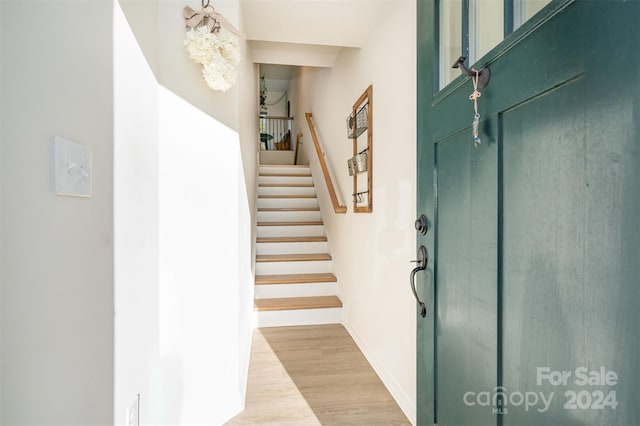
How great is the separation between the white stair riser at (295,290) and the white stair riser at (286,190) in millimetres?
1702

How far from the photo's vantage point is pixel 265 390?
2088mm

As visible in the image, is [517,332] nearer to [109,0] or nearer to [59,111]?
[59,111]

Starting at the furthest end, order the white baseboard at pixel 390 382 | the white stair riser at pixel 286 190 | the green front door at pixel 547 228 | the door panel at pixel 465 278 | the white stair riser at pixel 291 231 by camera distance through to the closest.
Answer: the white stair riser at pixel 286 190
the white stair riser at pixel 291 231
the white baseboard at pixel 390 382
the door panel at pixel 465 278
the green front door at pixel 547 228

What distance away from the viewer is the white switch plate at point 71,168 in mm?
720

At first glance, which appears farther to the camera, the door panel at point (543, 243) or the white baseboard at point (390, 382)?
the white baseboard at point (390, 382)

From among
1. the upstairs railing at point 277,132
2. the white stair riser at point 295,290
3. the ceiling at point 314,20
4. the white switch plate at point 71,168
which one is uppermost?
the upstairs railing at point 277,132

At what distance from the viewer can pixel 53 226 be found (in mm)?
722

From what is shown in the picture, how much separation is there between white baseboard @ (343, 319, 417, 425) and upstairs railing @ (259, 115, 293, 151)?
5882mm

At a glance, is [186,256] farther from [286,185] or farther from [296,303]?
[286,185]

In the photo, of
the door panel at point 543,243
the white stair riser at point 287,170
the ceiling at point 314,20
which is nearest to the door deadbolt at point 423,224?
the door panel at point 543,243

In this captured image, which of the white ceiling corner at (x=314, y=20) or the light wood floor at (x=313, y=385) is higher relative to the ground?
the white ceiling corner at (x=314, y=20)

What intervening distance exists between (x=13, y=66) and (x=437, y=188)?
118 centimetres

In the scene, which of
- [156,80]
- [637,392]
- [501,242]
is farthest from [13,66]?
[637,392]

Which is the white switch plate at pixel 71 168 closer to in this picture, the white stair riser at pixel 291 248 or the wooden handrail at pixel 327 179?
the wooden handrail at pixel 327 179
